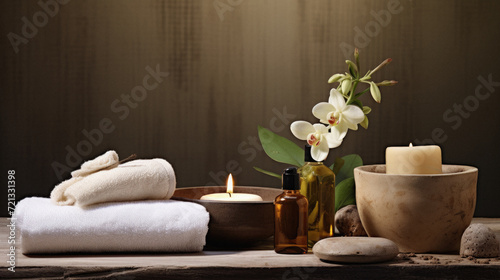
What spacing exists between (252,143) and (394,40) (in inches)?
14.5

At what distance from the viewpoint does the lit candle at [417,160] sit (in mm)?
676

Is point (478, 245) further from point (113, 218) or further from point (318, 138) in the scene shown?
point (113, 218)

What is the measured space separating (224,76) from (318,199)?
52cm

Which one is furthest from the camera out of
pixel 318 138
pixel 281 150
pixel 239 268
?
pixel 281 150

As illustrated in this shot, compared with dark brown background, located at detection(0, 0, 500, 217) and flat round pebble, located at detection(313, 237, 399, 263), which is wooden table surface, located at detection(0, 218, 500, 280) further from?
dark brown background, located at detection(0, 0, 500, 217)

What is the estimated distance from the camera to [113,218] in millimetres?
651

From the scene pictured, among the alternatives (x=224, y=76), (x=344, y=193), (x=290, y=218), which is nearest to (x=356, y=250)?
(x=290, y=218)

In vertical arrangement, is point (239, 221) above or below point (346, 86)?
below

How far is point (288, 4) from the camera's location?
3.80ft

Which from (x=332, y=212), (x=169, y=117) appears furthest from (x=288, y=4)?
(x=332, y=212)

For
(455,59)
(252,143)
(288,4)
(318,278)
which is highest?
(288,4)

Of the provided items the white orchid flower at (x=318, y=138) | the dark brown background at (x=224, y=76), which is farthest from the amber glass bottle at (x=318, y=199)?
the dark brown background at (x=224, y=76)

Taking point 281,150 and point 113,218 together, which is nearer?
point 113,218

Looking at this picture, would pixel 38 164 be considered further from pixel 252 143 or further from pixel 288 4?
pixel 288 4
